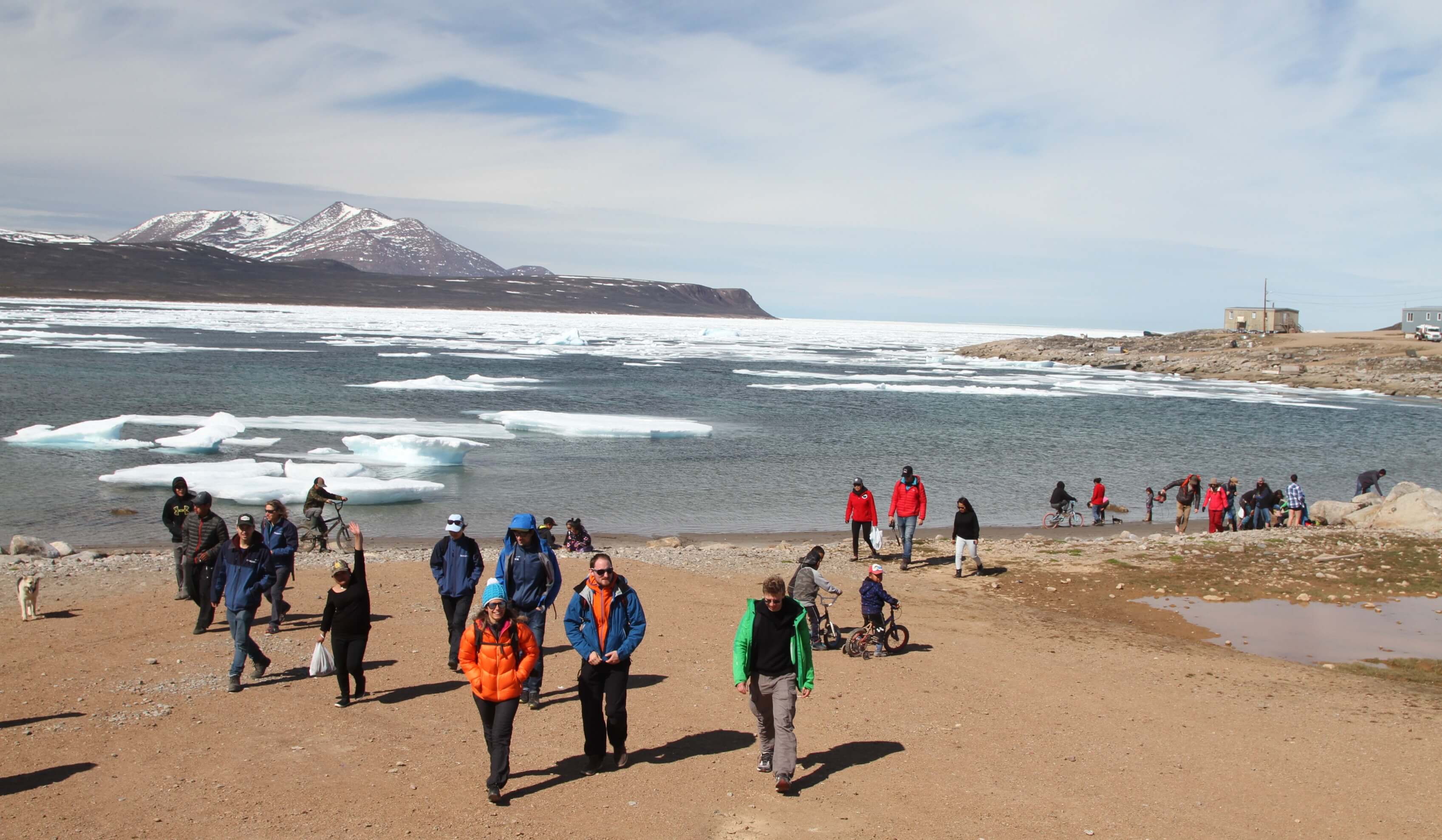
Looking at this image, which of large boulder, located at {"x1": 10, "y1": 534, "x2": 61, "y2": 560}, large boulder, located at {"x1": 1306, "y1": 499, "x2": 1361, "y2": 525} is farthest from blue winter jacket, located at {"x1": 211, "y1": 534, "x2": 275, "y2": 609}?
large boulder, located at {"x1": 1306, "y1": 499, "x2": 1361, "y2": 525}

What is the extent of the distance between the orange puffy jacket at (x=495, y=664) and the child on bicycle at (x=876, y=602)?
4.21 metres

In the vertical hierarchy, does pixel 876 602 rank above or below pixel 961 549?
above

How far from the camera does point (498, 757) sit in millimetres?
5648

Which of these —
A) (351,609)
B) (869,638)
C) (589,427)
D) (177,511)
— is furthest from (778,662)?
(589,427)

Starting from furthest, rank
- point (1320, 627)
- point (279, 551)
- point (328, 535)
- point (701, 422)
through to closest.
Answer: point (701, 422) < point (328, 535) < point (1320, 627) < point (279, 551)

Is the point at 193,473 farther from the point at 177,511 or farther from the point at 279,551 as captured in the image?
the point at 279,551

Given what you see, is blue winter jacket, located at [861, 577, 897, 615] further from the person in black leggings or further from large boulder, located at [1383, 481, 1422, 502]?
large boulder, located at [1383, 481, 1422, 502]

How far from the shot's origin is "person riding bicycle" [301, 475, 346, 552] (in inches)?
578

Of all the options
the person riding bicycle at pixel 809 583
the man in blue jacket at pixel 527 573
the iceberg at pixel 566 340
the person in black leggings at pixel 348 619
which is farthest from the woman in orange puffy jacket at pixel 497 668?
the iceberg at pixel 566 340

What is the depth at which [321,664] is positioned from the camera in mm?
7766

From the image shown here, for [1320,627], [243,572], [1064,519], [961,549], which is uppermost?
[243,572]

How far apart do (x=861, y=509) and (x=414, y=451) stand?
14266mm

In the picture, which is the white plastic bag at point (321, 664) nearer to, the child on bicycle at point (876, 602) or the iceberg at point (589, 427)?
the child on bicycle at point (876, 602)

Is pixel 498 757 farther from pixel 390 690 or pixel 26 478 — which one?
pixel 26 478
